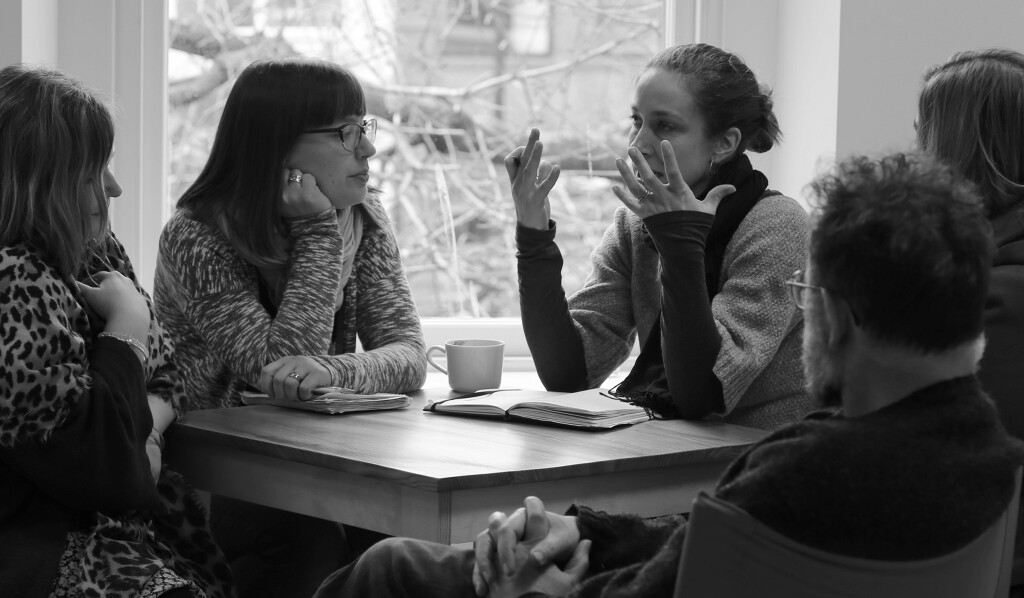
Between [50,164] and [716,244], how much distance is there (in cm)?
112

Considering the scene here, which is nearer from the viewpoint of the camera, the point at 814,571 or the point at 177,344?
the point at 814,571

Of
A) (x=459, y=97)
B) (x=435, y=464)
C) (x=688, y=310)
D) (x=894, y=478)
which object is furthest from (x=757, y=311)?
(x=459, y=97)

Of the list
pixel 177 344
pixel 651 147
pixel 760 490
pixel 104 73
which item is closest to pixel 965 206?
pixel 760 490

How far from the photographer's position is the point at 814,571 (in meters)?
1.01

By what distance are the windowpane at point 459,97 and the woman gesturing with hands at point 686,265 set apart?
102cm

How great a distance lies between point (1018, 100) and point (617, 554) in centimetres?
98

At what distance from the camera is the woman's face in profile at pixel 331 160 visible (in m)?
2.33

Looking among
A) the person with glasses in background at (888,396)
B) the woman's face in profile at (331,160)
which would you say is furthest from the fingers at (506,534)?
the woman's face in profile at (331,160)

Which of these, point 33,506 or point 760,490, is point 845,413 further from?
point 33,506

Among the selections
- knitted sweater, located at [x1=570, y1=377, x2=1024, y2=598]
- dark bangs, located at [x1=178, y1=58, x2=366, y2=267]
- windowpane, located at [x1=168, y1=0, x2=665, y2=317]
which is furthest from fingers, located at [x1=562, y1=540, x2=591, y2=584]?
windowpane, located at [x1=168, y1=0, x2=665, y2=317]

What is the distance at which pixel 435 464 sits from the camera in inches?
62.7

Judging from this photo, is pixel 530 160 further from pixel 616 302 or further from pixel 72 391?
pixel 72 391

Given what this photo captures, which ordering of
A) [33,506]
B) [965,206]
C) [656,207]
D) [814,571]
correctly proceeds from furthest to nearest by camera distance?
1. [656,207]
2. [33,506]
3. [965,206]
4. [814,571]

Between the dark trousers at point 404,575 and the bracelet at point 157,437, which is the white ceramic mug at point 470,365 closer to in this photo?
the bracelet at point 157,437
